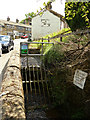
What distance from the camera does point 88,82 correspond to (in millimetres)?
4598

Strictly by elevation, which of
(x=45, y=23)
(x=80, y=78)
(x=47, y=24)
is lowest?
(x=80, y=78)

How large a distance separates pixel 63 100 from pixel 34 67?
306cm

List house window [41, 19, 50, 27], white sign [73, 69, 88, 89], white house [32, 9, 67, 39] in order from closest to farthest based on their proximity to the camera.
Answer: white sign [73, 69, 88, 89], white house [32, 9, 67, 39], house window [41, 19, 50, 27]

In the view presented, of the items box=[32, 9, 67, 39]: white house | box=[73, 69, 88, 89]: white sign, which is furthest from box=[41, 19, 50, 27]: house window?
box=[73, 69, 88, 89]: white sign

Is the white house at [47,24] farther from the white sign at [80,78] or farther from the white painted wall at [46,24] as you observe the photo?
the white sign at [80,78]

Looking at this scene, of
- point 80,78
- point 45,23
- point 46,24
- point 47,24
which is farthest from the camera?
point 45,23

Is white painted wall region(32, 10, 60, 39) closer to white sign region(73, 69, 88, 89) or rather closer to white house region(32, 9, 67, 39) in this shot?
white house region(32, 9, 67, 39)

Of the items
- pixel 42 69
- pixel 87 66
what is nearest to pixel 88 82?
pixel 87 66

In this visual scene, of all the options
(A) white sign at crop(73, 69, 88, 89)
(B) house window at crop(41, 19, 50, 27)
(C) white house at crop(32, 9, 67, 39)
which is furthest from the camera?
(B) house window at crop(41, 19, 50, 27)

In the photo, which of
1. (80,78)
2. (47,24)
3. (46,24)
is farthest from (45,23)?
(80,78)

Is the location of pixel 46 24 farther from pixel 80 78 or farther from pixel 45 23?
pixel 80 78

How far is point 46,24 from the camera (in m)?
27.4

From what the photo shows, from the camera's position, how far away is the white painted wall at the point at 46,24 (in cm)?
2697

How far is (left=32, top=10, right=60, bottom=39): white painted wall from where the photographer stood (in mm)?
26969
